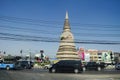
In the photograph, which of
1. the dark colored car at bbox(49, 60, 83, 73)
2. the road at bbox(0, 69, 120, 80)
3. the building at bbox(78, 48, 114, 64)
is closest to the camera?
the road at bbox(0, 69, 120, 80)

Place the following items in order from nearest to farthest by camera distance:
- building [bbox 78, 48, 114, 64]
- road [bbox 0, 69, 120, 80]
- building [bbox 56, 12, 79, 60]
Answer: road [bbox 0, 69, 120, 80] < building [bbox 56, 12, 79, 60] < building [bbox 78, 48, 114, 64]

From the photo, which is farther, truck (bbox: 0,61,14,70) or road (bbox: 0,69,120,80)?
truck (bbox: 0,61,14,70)

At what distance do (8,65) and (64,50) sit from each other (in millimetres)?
67557

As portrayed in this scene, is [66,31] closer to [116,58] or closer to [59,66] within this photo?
[116,58]

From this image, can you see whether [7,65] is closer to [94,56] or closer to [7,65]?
[7,65]

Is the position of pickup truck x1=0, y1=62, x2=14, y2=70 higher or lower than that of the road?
higher

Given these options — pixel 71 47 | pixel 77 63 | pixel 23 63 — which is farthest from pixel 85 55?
pixel 77 63

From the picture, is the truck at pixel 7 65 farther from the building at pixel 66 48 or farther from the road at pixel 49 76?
the building at pixel 66 48

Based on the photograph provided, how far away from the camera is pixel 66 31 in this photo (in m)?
119

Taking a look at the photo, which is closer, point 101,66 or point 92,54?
point 101,66

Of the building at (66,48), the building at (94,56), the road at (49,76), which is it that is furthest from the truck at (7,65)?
the building at (94,56)

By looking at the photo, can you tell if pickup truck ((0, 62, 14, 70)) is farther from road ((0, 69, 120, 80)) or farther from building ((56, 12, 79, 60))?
building ((56, 12, 79, 60))

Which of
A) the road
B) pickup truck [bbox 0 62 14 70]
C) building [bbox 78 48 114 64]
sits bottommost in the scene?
the road

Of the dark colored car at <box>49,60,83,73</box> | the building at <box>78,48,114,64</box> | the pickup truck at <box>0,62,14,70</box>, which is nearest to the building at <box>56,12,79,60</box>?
the building at <box>78,48,114,64</box>
